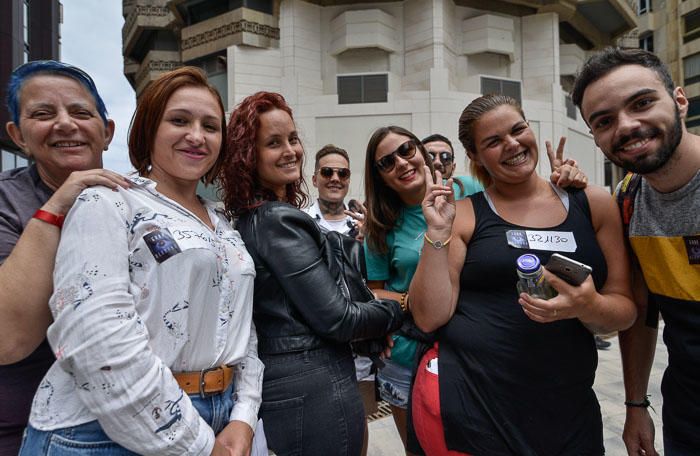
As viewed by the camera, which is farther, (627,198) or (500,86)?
(500,86)

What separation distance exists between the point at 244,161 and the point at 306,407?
1078mm

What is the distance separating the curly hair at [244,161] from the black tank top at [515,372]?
1021mm

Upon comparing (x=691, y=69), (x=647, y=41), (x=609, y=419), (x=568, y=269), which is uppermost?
(x=647, y=41)

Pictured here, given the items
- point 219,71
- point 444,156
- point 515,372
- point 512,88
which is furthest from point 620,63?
point 219,71

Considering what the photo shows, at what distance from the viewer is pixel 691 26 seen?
79.4ft

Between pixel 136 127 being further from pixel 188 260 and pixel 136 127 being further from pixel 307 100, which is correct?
pixel 307 100

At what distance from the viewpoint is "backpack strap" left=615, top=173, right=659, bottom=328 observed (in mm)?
1832

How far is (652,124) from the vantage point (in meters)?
1.58

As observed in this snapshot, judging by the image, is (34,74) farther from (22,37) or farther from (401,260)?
(22,37)

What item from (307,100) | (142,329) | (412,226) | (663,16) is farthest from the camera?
(663,16)

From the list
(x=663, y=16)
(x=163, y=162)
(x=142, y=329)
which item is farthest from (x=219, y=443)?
(x=663, y=16)

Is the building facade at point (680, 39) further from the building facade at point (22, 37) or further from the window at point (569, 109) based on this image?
the building facade at point (22, 37)

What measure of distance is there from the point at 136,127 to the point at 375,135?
1.46 metres

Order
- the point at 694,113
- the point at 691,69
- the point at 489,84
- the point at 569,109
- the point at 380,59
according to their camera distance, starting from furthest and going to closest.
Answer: the point at 694,113 → the point at 691,69 → the point at 569,109 → the point at 489,84 → the point at 380,59
